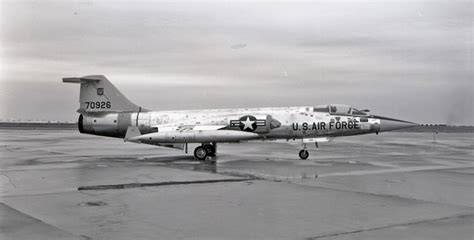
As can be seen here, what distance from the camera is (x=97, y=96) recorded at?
69.7 ft

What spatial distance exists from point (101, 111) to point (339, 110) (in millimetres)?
11050

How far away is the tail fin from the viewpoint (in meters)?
21.2

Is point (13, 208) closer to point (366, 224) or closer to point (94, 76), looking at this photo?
point (366, 224)

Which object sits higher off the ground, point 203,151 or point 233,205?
point 203,151

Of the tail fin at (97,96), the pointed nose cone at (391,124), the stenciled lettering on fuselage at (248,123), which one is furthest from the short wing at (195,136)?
the pointed nose cone at (391,124)

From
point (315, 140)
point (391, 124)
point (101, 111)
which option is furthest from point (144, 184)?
point (391, 124)

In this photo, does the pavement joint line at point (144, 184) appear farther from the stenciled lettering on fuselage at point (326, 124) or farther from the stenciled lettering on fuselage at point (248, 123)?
the stenciled lettering on fuselage at point (326, 124)

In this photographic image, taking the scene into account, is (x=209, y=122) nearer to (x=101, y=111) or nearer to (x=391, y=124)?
(x=101, y=111)

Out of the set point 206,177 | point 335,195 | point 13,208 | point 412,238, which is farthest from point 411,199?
point 13,208

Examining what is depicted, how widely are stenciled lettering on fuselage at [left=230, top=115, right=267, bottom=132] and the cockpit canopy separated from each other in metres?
2.68

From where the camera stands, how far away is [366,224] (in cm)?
668

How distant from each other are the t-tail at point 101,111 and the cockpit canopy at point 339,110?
8614 millimetres

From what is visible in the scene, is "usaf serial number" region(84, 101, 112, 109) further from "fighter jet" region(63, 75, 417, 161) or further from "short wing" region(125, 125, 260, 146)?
"short wing" region(125, 125, 260, 146)

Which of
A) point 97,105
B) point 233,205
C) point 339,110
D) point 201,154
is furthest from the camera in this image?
point 97,105
